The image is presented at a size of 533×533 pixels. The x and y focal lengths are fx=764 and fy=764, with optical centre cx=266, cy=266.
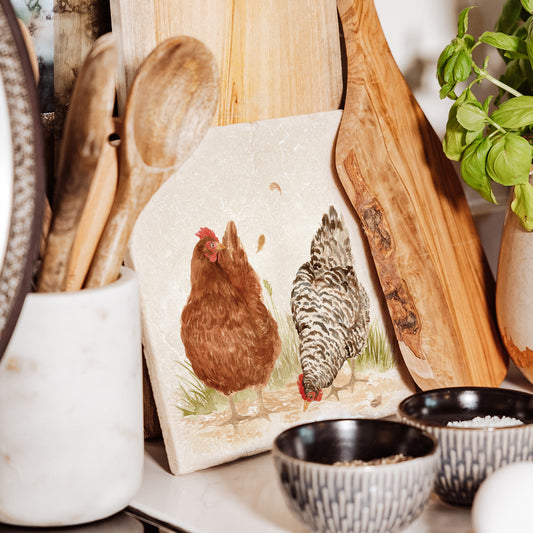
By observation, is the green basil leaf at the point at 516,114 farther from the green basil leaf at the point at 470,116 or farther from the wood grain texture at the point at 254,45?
the wood grain texture at the point at 254,45

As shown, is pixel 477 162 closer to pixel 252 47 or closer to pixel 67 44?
pixel 252 47

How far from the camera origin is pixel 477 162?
2.39 ft

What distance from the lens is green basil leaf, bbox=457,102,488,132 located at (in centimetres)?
72

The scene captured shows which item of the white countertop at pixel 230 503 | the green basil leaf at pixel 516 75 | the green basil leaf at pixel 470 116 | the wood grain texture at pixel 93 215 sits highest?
the green basil leaf at pixel 516 75

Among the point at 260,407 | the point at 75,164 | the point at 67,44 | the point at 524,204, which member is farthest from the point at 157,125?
the point at 524,204

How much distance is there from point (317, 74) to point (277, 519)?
0.42 metres

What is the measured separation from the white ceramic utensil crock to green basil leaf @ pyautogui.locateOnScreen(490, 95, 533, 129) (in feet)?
1.32

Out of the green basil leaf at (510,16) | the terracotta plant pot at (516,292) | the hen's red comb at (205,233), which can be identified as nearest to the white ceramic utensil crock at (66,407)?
the hen's red comb at (205,233)

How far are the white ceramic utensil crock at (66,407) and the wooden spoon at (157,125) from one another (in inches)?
1.4

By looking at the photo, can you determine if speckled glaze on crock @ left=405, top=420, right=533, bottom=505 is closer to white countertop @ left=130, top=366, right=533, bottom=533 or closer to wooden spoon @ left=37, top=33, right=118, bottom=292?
white countertop @ left=130, top=366, right=533, bottom=533

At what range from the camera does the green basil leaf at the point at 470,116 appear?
0.72 m

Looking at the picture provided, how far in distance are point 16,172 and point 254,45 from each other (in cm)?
31

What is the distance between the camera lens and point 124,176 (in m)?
0.52

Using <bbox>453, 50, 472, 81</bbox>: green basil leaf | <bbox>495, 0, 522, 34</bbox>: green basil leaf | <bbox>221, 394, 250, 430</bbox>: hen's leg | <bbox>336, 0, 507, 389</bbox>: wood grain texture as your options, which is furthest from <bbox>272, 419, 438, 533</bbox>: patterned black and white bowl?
<bbox>495, 0, 522, 34</bbox>: green basil leaf
